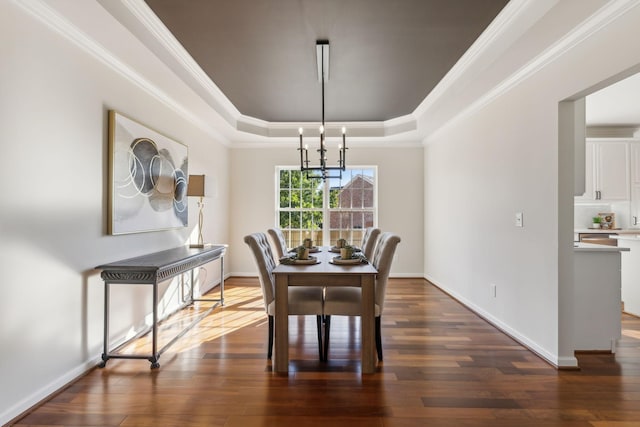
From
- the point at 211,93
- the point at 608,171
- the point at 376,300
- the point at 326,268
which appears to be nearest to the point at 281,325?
the point at 326,268

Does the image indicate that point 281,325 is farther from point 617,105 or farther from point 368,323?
point 617,105

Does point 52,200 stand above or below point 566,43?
below

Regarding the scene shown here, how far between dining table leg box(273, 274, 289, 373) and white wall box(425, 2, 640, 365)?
2061 mm

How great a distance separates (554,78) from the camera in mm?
2557

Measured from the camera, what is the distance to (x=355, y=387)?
225 cm

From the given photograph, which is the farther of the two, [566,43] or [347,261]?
[347,261]

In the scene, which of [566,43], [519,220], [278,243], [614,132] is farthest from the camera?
[614,132]

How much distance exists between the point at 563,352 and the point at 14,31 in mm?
4198

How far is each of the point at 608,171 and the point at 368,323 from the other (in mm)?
4987

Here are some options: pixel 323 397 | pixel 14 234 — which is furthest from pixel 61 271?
pixel 323 397

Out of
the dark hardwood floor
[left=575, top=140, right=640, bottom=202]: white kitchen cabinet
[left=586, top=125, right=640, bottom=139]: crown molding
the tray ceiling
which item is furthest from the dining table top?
[left=586, top=125, right=640, bottom=139]: crown molding

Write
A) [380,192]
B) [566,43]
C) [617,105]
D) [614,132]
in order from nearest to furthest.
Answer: [566,43], [617,105], [614,132], [380,192]

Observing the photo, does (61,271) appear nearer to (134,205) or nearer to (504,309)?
(134,205)

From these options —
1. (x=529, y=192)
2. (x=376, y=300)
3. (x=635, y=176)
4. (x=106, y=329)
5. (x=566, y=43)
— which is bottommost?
(x=106, y=329)
